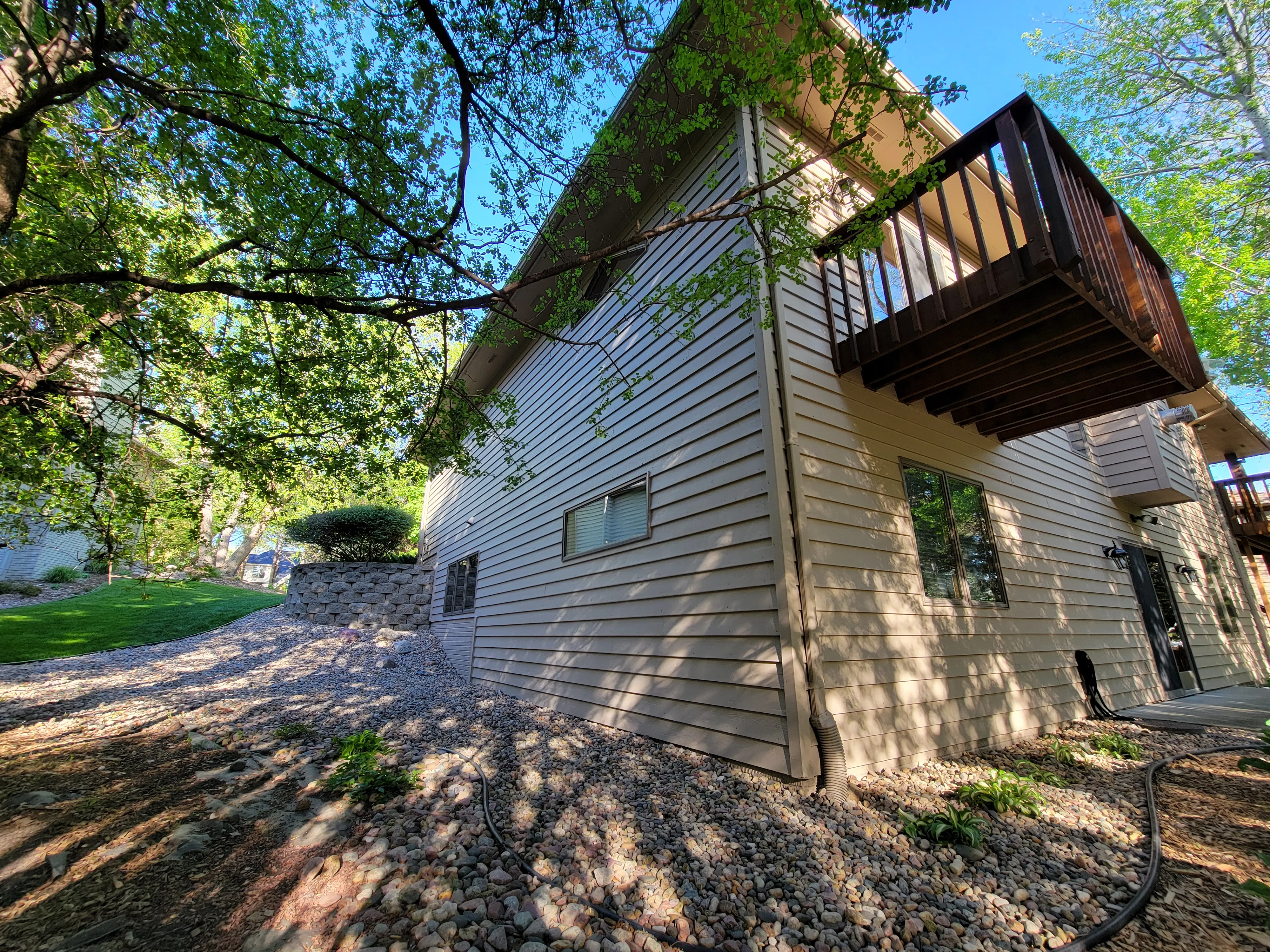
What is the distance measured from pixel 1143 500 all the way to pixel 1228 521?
572cm

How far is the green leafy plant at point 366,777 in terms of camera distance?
2924 millimetres

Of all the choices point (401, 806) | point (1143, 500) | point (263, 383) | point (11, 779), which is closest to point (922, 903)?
point (401, 806)

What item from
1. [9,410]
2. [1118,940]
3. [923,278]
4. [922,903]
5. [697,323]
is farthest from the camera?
[923,278]

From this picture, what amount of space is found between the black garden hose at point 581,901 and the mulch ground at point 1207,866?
1.55 meters

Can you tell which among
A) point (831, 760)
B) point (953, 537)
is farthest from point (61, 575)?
point (953, 537)

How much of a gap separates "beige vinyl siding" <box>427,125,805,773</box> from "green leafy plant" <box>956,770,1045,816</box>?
1.05 metres

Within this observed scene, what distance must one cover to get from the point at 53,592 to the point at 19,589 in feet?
2.59

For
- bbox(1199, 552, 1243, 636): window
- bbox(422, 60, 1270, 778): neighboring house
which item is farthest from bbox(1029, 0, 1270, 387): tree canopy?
bbox(422, 60, 1270, 778): neighboring house

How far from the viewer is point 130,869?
213cm

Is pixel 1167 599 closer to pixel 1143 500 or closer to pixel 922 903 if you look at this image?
pixel 1143 500

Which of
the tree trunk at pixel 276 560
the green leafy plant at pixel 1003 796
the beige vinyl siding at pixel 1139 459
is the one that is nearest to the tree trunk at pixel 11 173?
the green leafy plant at pixel 1003 796

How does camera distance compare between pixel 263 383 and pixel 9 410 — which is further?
pixel 263 383

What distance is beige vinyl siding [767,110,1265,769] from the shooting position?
353cm

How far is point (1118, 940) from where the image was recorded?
1.87 m
